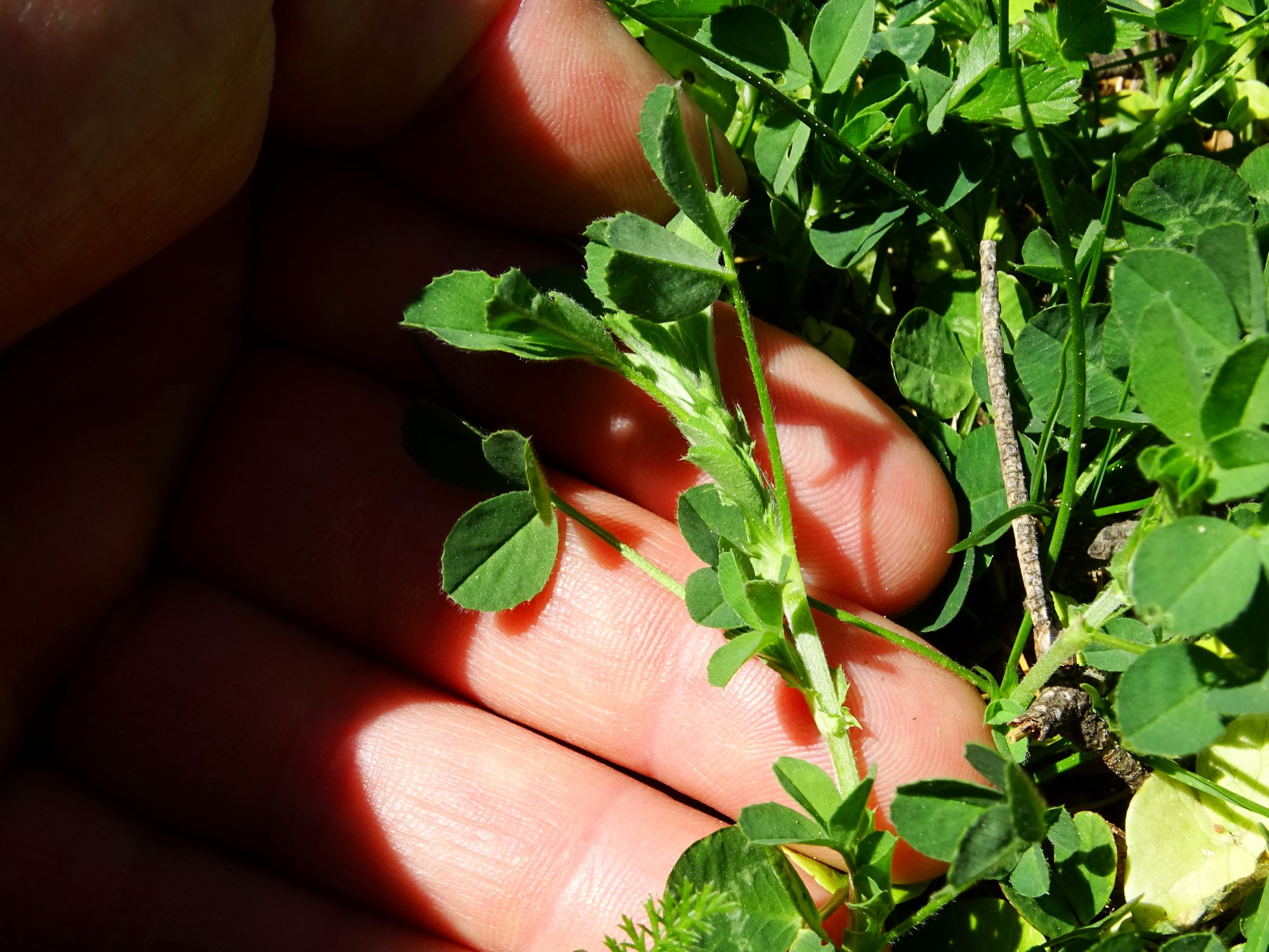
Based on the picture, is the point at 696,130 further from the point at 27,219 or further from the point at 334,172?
the point at 27,219

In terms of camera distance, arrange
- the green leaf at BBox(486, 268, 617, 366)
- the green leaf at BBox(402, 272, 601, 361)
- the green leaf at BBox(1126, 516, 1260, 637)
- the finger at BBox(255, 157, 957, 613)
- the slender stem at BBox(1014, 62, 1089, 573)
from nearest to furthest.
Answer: the green leaf at BBox(1126, 516, 1260, 637) < the green leaf at BBox(486, 268, 617, 366) < the slender stem at BBox(1014, 62, 1089, 573) < the green leaf at BBox(402, 272, 601, 361) < the finger at BBox(255, 157, 957, 613)

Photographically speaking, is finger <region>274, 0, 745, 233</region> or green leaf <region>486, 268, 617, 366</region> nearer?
green leaf <region>486, 268, 617, 366</region>

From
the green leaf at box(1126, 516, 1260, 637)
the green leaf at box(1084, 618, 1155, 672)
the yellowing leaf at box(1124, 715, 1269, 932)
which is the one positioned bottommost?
the yellowing leaf at box(1124, 715, 1269, 932)

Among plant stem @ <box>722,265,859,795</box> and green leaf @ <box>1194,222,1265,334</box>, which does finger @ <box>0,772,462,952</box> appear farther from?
green leaf @ <box>1194,222,1265,334</box>

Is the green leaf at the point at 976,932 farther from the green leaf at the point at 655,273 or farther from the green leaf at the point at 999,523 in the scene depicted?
the green leaf at the point at 655,273

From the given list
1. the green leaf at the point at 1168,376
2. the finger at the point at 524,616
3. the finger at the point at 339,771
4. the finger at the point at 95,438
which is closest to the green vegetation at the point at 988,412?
the green leaf at the point at 1168,376

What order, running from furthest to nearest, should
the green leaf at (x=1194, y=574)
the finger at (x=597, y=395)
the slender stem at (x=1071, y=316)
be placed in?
the finger at (x=597, y=395) < the slender stem at (x=1071, y=316) < the green leaf at (x=1194, y=574)

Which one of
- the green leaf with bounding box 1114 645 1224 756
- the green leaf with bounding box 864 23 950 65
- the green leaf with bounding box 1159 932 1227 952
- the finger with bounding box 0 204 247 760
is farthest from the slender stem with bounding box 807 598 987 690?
the finger with bounding box 0 204 247 760
